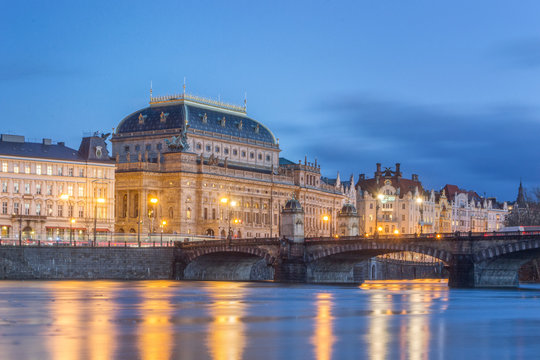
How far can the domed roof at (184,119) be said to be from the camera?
183 m

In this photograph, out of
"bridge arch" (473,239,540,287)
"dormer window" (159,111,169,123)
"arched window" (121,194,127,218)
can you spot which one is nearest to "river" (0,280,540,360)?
"bridge arch" (473,239,540,287)

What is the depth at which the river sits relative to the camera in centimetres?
4131

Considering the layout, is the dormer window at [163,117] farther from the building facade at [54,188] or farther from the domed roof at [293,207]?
the domed roof at [293,207]

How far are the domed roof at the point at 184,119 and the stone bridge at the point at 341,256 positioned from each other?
157 ft

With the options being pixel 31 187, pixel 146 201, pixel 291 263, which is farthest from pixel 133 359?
pixel 146 201

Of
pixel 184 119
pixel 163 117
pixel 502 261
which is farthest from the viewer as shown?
pixel 163 117

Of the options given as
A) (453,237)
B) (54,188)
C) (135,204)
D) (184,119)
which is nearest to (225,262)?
(54,188)

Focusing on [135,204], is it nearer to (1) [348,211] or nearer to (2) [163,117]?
(2) [163,117]

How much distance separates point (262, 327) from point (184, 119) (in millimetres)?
132052

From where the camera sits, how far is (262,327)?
51.1 meters

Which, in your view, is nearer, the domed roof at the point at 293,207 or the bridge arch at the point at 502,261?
the bridge arch at the point at 502,261

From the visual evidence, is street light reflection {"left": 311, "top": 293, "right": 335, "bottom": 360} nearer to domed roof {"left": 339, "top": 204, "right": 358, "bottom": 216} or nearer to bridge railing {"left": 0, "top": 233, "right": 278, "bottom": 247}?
bridge railing {"left": 0, "top": 233, "right": 278, "bottom": 247}

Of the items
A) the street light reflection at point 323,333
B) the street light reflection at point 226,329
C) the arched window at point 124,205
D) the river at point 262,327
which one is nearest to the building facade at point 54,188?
the arched window at point 124,205

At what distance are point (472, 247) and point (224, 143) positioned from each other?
92.8 meters
